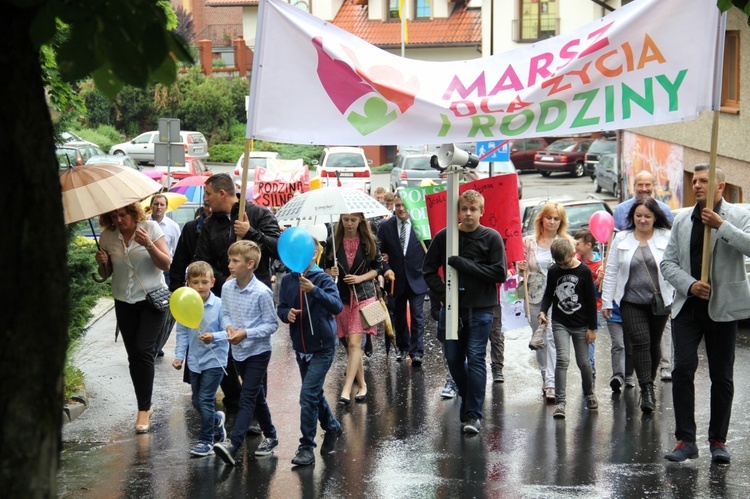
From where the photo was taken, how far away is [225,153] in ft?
178

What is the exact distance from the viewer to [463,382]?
29.9 ft

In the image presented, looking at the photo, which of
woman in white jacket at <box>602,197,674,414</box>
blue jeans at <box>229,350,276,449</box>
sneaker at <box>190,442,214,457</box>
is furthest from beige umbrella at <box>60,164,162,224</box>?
woman in white jacket at <box>602,197,674,414</box>

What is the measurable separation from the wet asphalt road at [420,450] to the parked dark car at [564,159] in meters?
36.8

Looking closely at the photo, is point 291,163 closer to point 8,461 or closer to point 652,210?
point 652,210

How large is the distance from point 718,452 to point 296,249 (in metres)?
3.23

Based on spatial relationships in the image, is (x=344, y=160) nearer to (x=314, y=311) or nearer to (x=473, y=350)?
(x=473, y=350)

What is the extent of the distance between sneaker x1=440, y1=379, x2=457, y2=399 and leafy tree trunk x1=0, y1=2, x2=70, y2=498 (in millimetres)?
7210

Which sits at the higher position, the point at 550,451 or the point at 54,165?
the point at 54,165

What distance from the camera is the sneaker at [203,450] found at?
8.27 meters

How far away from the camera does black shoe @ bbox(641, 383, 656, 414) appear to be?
952 centimetres

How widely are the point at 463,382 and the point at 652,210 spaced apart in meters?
2.35

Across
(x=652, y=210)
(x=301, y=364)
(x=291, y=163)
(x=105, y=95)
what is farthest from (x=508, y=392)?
(x=291, y=163)

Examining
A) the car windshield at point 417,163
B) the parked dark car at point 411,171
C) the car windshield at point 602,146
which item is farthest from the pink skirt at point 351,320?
the car windshield at point 602,146

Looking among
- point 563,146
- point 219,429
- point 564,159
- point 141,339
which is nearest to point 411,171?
point 564,159
